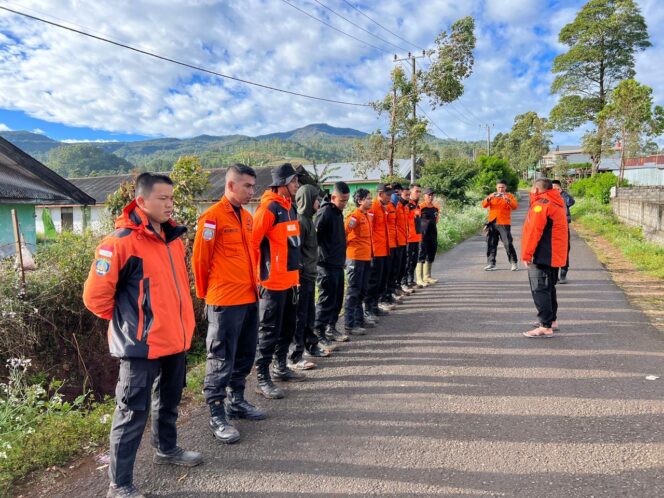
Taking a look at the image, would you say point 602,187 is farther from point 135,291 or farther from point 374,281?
point 135,291

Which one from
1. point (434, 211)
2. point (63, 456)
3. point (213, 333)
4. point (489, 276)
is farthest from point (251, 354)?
point (489, 276)

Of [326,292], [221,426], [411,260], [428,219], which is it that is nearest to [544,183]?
[326,292]

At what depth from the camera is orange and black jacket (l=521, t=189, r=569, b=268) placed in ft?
17.5

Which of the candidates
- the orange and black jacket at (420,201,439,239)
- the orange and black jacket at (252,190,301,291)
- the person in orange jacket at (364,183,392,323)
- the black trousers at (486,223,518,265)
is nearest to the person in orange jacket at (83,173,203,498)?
the orange and black jacket at (252,190,301,291)

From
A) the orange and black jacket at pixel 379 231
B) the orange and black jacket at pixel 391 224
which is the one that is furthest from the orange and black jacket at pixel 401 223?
the orange and black jacket at pixel 379 231

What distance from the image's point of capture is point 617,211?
17.9 meters

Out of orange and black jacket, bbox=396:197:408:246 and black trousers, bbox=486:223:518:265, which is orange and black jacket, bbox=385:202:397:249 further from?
black trousers, bbox=486:223:518:265

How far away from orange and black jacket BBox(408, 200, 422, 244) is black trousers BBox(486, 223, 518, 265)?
2.30m

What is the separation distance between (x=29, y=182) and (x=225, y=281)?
797 centimetres

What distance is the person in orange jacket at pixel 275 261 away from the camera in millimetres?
3875

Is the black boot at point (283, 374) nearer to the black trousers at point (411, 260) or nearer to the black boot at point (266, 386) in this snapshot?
the black boot at point (266, 386)

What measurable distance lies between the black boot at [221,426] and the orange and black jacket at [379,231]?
3.58m

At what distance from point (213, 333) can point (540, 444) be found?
8.27ft

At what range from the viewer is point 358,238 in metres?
5.84
